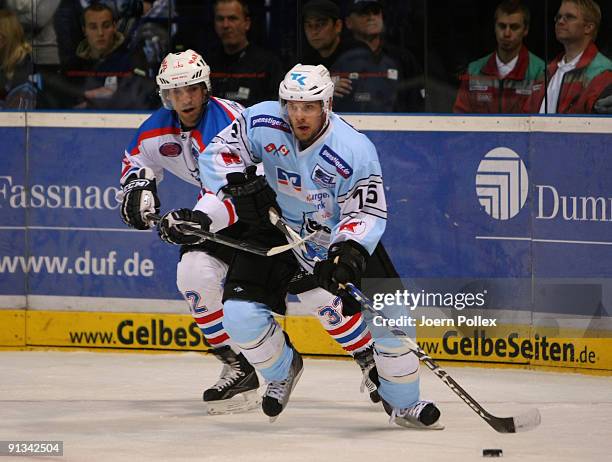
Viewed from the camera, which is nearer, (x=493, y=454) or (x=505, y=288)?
(x=493, y=454)

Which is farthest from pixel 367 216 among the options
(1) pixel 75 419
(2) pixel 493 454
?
(1) pixel 75 419

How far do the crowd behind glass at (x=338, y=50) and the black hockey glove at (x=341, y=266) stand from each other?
2.21 metres

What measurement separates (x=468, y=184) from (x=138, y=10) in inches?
77.0

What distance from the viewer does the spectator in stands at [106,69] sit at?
7434 millimetres

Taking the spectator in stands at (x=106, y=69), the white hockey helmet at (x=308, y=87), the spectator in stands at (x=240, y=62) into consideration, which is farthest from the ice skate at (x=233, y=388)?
the spectator in stands at (x=106, y=69)

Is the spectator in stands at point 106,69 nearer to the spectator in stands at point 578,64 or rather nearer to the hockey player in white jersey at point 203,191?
the hockey player in white jersey at point 203,191

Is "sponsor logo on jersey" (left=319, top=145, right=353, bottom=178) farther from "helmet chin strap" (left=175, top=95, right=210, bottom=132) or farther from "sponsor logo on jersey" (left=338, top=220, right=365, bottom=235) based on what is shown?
"helmet chin strap" (left=175, top=95, right=210, bottom=132)

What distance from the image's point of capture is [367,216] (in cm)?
504

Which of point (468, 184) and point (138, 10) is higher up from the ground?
point (138, 10)

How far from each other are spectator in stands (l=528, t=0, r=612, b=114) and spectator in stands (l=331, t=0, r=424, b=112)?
27.4 inches

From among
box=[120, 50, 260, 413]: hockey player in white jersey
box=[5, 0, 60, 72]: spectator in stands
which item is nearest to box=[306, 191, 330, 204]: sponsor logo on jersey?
box=[120, 50, 260, 413]: hockey player in white jersey

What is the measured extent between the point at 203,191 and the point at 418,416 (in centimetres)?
126

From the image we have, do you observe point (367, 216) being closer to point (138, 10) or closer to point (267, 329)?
point (267, 329)

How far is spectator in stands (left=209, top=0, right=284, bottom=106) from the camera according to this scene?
7.23 metres
